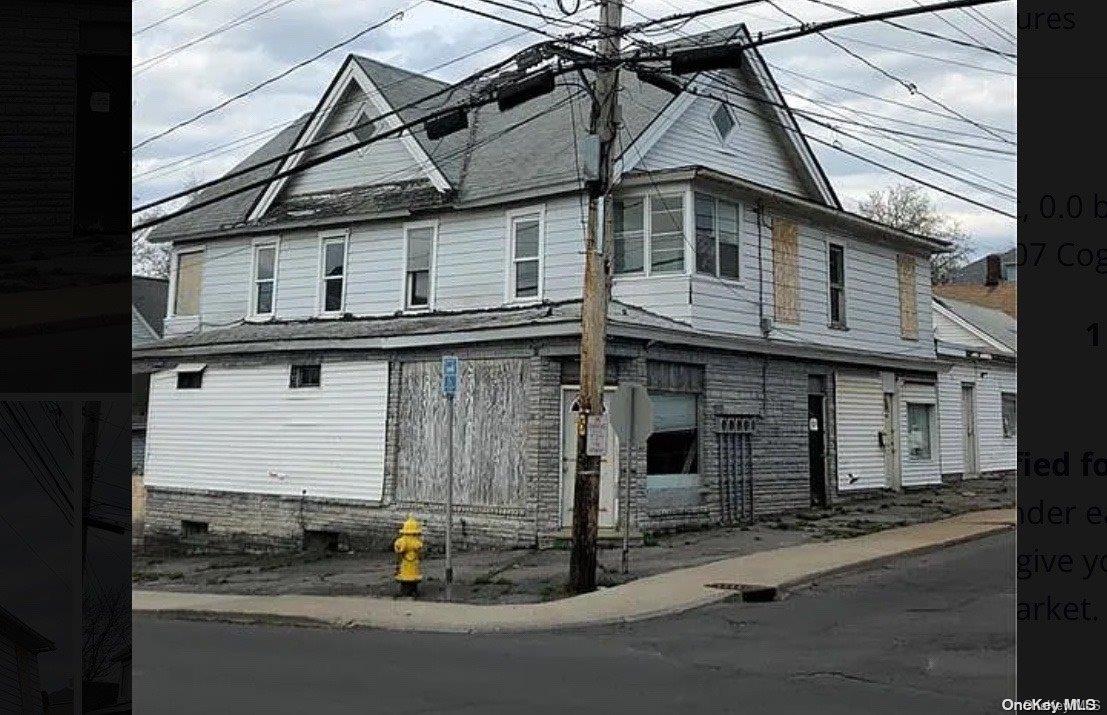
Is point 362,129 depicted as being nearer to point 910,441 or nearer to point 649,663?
point 910,441

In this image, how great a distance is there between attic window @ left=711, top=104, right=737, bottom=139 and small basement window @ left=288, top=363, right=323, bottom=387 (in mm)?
8036

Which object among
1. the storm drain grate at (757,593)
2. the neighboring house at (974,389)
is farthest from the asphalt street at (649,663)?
the neighboring house at (974,389)

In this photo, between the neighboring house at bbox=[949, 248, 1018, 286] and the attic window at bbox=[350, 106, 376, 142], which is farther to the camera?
the neighboring house at bbox=[949, 248, 1018, 286]

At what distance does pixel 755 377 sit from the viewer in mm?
19078

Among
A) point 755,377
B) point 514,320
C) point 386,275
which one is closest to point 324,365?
point 386,275

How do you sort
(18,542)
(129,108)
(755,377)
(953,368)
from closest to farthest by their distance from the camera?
(18,542) → (129,108) → (755,377) → (953,368)

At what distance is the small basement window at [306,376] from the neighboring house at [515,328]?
4cm

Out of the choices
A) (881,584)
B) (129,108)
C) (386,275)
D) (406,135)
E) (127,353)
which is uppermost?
(406,135)

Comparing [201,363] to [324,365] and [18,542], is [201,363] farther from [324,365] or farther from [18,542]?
[18,542]

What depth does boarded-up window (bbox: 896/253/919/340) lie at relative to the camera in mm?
22719

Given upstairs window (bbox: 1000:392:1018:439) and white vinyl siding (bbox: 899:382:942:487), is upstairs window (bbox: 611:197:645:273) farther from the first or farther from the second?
upstairs window (bbox: 1000:392:1018:439)

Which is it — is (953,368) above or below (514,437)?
above

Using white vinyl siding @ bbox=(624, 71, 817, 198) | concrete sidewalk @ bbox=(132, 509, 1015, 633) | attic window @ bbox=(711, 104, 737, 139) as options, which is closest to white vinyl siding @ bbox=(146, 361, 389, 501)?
concrete sidewalk @ bbox=(132, 509, 1015, 633)
